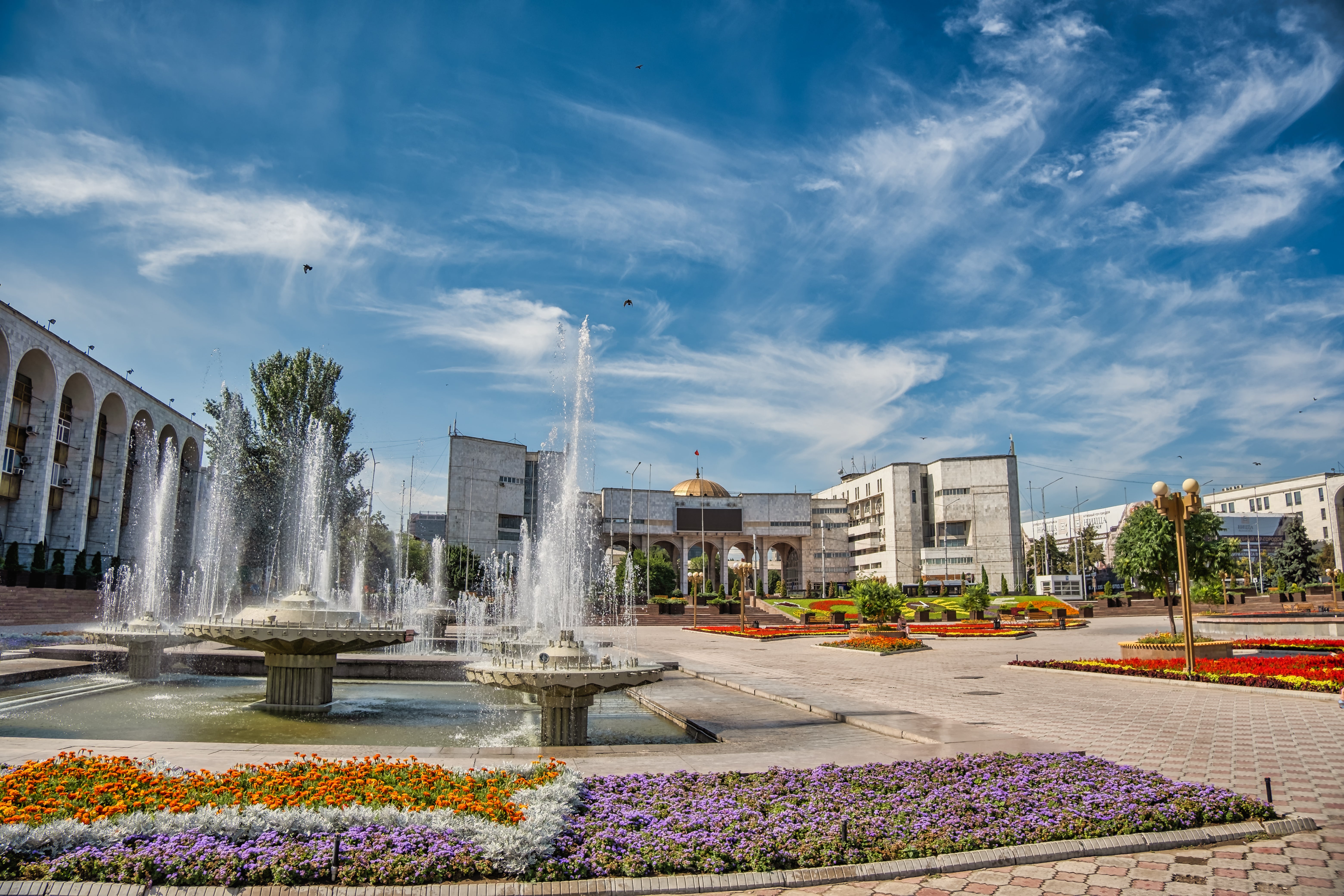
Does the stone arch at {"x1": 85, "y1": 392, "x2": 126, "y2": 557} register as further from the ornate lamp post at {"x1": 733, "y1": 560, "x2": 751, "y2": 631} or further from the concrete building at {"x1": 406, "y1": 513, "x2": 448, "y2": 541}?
the concrete building at {"x1": 406, "y1": 513, "x2": 448, "y2": 541}

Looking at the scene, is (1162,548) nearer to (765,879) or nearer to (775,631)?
(775,631)

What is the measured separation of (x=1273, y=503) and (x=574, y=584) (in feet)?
312

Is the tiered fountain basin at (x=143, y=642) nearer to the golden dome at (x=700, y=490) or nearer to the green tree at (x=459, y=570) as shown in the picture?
the green tree at (x=459, y=570)

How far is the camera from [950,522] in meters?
75.1

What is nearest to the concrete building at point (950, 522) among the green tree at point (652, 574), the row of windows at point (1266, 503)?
the green tree at point (652, 574)

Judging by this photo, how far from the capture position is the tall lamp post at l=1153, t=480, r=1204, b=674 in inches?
531

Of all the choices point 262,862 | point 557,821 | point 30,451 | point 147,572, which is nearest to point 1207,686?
point 557,821

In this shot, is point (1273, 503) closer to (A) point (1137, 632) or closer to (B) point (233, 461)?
(A) point (1137, 632)

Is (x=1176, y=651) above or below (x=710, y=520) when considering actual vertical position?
below

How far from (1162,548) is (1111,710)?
33.4 ft

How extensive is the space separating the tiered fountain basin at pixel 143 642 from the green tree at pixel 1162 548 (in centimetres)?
1988

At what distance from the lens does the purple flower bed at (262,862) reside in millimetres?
3857

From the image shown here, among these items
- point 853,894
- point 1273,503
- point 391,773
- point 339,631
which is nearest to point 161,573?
point 339,631

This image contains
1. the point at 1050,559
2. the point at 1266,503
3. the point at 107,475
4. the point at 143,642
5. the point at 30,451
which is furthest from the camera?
the point at 1050,559
